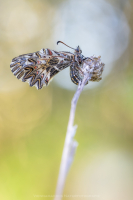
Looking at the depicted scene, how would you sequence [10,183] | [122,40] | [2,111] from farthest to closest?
[122,40]
[2,111]
[10,183]

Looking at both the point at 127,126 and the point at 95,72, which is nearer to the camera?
the point at 95,72

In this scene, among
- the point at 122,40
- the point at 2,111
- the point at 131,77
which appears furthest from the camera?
the point at 122,40

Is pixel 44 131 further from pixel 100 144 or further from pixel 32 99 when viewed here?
pixel 100 144

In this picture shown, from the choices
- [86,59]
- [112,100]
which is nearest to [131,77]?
[112,100]

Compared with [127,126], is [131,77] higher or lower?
higher
